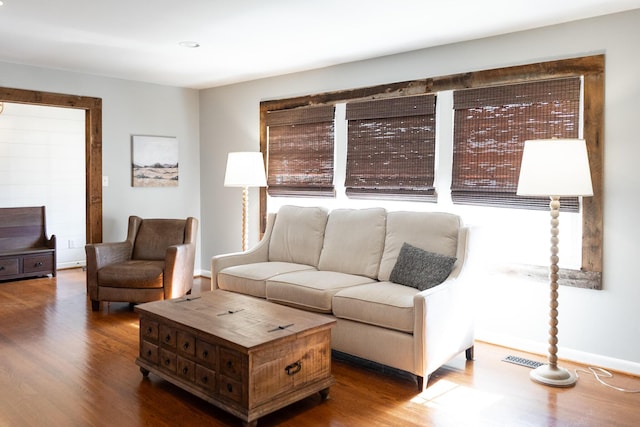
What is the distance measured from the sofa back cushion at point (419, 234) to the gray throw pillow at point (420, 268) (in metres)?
0.10

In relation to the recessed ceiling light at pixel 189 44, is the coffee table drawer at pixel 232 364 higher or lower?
lower

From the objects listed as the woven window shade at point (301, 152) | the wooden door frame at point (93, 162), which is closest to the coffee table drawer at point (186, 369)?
the woven window shade at point (301, 152)

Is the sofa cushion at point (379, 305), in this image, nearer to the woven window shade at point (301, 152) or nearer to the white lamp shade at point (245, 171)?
the woven window shade at point (301, 152)

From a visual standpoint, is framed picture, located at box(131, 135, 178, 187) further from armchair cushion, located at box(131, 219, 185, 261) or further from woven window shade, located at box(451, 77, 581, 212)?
woven window shade, located at box(451, 77, 581, 212)

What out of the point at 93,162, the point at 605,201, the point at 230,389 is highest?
the point at 93,162

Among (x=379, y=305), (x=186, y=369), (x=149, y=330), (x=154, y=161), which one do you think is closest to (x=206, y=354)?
(x=186, y=369)

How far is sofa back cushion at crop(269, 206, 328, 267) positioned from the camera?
464 cm

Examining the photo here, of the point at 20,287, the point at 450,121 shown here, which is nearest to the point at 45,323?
the point at 20,287

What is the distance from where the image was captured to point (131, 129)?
6207 mm

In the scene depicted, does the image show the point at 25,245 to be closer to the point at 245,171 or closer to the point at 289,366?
the point at 245,171

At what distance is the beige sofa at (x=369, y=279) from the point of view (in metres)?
3.20

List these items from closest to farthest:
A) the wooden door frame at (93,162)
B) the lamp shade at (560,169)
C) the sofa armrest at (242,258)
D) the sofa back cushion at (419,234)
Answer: the lamp shade at (560,169), the sofa back cushion at (419,234), the sofa armrest at (242,258), the wooden door frame at (93,162)

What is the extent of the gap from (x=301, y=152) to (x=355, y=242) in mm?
1561

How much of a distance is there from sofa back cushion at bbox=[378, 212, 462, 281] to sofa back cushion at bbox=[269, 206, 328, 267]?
71 cm
